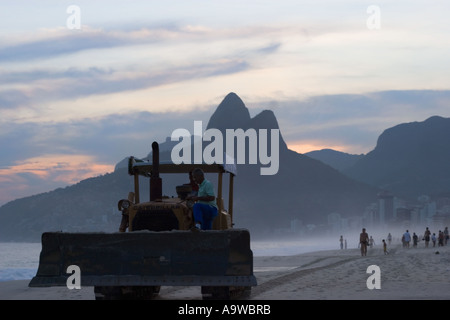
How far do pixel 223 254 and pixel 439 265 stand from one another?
51.0 ft

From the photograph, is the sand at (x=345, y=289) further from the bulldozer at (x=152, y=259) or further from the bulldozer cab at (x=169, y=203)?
the bulldozer at (x=152, y=259)

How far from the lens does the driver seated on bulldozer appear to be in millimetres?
13789

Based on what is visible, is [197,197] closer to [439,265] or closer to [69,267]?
[69,267]

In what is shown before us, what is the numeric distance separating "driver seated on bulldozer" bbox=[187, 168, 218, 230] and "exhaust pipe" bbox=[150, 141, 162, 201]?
1.04 m

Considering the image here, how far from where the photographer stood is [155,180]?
14992 millimetres

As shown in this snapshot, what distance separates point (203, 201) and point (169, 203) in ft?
2.19

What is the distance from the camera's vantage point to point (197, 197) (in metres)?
13.8

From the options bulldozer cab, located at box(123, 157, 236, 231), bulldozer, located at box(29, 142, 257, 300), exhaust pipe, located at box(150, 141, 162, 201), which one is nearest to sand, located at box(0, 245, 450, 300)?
bulldozer cab, located at box(123, 157, 236, 231)

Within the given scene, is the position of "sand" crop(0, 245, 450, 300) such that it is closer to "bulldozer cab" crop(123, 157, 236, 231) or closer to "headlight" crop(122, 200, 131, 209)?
"bulldozer cab" crop(123, 157, 236, 231)

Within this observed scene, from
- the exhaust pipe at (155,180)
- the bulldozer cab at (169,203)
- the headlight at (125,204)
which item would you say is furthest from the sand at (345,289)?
the headlight at (125,204)

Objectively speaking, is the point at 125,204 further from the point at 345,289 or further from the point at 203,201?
the point at 345,289

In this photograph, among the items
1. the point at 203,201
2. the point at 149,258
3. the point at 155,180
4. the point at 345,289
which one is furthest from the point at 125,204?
the point at 345,289
